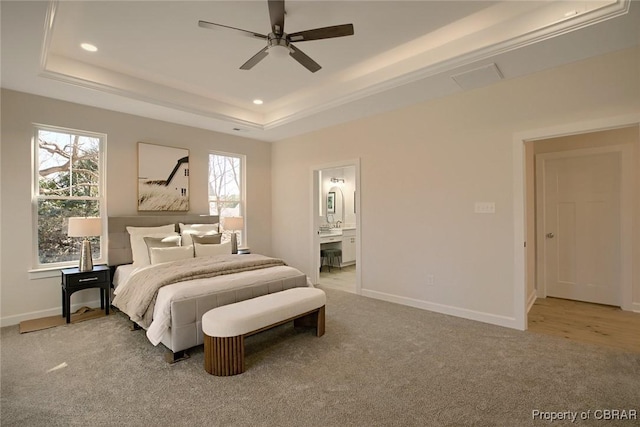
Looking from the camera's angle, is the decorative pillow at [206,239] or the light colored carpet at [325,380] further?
the decorative pillow at [206,239]

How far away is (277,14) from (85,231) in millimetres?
3211

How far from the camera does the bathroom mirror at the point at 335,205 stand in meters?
7.43

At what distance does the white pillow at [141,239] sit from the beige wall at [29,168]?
419 mm

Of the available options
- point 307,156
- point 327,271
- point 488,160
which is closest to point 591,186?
point 488,160

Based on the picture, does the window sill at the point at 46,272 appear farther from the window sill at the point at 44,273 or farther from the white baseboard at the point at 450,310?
the white baseboard at the point at 450,310

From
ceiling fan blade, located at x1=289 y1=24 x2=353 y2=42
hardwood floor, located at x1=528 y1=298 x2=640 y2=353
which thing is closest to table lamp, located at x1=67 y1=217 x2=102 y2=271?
ceiling fan blade, located at x1=289 y1=24 x2=353 y2=42

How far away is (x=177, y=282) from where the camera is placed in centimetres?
288

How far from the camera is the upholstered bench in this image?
238cm

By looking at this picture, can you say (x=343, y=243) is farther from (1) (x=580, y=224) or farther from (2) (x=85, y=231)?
(2) (x=85, y=231)

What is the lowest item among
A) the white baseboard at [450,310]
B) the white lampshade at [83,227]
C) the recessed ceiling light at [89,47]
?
the white baseboard at [450,310]

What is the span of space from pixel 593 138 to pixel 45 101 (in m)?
6.99

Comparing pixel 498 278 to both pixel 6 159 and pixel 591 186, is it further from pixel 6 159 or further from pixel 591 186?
pixel 6 159

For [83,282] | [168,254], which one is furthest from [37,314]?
[168,254]

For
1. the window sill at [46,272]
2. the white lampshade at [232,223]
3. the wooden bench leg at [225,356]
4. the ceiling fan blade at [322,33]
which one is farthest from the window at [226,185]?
the ceiling fan blade at [322,33]
